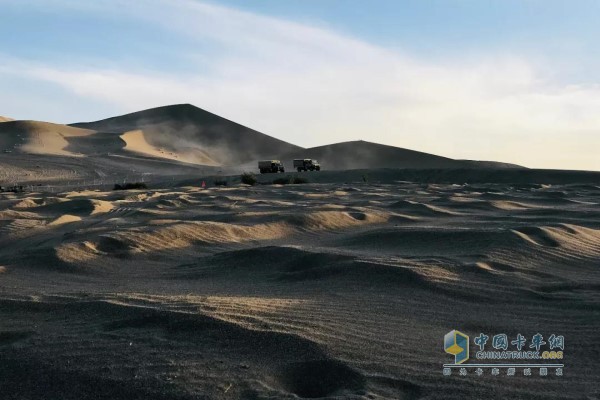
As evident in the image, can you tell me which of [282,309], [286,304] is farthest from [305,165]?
[282,309]

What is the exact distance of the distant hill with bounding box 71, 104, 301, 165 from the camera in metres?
76.4

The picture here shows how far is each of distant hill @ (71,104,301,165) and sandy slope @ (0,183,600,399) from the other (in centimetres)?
Answer: 6080

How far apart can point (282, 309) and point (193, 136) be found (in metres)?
90.0

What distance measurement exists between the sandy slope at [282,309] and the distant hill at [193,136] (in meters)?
60.8

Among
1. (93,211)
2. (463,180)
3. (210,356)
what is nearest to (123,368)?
(210,356)

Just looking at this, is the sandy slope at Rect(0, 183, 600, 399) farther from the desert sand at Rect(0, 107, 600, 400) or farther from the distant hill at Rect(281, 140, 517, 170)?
the distant hill at Rect(281, 140, 517, 170)

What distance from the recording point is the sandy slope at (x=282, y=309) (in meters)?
2.64

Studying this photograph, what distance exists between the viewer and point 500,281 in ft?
15.3

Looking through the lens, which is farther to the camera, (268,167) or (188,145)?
(188,145)

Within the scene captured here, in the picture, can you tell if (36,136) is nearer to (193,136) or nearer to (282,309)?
(193,136)

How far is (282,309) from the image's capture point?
368cm

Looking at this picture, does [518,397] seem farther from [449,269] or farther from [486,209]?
[486,209]

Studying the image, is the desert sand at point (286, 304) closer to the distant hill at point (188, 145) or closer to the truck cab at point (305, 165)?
the truck cab at point (305, 165)

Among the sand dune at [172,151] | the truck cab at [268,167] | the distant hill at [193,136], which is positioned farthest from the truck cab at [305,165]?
the distant hill at [193,136]
